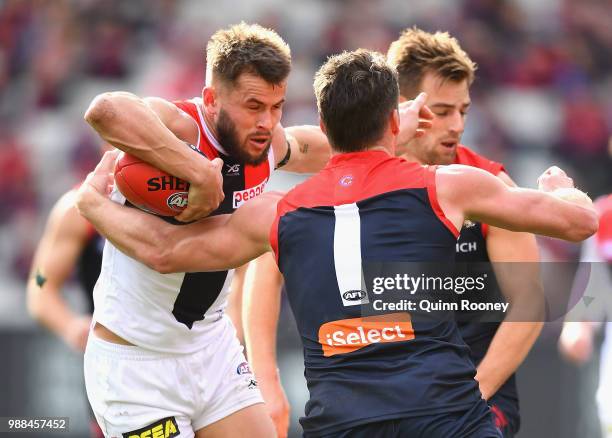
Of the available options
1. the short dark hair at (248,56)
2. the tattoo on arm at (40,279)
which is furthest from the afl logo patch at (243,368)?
the tattoo on arm at (40,279)

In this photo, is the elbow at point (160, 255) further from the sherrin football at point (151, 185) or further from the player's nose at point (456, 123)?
the player's nose at point (456, 123)

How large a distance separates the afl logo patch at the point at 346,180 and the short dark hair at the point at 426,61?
200 cm

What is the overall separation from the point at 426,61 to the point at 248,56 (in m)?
1.45

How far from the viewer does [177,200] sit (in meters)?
4.29

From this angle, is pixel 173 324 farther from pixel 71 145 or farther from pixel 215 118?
pixel 71 145

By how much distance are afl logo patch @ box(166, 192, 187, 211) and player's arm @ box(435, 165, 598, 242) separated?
114cm

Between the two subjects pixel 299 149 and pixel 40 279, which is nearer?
pixel 299 149

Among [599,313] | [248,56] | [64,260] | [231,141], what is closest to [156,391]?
[231,141]

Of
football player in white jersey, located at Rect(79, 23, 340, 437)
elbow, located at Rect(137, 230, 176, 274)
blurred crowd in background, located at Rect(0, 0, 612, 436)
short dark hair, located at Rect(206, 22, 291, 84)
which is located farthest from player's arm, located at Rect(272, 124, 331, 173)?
blurred crowd in background, located at Rect(0, 0, 612, 436)

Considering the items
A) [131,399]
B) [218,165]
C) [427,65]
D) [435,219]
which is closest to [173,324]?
[131,399]

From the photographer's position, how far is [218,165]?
4.28m

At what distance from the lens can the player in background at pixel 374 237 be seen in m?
3.65

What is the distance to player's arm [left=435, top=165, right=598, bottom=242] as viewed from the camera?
3734 mm

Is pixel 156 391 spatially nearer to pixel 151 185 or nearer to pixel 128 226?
pixel 128 226
